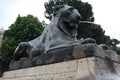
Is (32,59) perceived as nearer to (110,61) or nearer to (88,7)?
(110,61)

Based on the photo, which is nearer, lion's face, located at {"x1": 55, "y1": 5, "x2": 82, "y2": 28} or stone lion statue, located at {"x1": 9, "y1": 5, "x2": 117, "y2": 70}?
stone lion statue, located at {"x1": 9, "y1": 5, "x2": 117, "y2": 70}

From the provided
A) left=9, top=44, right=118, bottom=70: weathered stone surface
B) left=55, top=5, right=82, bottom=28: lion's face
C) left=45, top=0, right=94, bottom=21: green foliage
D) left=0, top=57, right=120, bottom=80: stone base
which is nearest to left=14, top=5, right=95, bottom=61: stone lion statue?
left=55, top=5, right=82, bottom=28: lion's face

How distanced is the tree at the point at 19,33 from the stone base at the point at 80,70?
25.4 meters

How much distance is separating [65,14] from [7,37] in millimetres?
28088

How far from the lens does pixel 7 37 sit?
34406mm

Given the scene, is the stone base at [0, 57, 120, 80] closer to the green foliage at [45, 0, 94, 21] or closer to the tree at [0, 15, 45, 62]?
the tree at [0, 15, 45, 62]

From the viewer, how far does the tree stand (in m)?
32.6

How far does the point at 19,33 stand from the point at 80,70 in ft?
90.0

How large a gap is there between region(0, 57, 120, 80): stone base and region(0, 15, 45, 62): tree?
2537 centimetres

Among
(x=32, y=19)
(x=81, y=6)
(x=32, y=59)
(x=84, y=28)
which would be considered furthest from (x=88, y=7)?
(x=32, y=59)

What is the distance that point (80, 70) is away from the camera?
584cm

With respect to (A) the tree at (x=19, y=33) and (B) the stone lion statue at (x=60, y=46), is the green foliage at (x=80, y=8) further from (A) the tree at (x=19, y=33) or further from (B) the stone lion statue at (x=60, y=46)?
(B) the stone lion statue at (x=60, y=46)

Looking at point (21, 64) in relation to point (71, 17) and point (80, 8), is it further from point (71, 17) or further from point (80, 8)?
point (80, 8)

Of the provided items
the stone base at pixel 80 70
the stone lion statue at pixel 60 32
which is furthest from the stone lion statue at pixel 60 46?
the stone base at pixel 80 70
